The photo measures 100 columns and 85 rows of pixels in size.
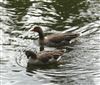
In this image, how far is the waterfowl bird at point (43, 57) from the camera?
16.0m

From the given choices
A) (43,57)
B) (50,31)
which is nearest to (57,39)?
(50,31)

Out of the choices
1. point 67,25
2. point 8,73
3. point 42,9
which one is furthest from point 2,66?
point 42,9

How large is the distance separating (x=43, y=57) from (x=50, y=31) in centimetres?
271

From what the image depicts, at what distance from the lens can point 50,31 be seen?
18625 mm

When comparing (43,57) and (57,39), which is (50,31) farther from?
(43,57)

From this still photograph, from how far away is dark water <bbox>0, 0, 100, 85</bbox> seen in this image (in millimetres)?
14789

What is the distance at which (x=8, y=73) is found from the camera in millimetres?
14984

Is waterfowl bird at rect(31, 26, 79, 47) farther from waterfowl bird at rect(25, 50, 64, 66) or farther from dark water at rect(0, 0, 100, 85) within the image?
waterfowl bird at rect(25, 50, 64, 66)

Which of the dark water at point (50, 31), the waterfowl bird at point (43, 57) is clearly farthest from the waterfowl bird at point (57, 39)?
the waterfowl bird at point (43, 57)

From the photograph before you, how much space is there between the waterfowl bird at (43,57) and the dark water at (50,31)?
247 millimetres

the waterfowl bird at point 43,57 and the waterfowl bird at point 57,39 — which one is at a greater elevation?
the waterfowl bird at point 57,39

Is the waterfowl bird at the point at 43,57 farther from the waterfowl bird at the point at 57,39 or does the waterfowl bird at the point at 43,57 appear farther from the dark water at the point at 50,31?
the waterfowl bird at the point at 57,39

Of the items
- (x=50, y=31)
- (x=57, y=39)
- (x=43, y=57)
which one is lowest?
(x=43, y=57)

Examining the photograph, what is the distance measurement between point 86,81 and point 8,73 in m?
2.45
